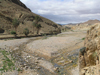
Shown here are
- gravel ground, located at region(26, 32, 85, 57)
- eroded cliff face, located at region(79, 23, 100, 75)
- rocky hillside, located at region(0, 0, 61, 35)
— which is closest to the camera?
eroded cliff face, located at region(79, 23, 100, 75)

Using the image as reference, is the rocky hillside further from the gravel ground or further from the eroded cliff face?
the eroded cliff face

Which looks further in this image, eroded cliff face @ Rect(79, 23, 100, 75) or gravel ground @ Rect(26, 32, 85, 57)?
gravel ground @ Rect(26, 32, 85, 57)

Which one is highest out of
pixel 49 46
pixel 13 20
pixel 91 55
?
pixel 13 20

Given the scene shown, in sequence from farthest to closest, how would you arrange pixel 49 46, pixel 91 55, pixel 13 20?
pixel 13 20
pixel 49 46
pixel 91 55

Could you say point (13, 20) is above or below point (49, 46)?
above

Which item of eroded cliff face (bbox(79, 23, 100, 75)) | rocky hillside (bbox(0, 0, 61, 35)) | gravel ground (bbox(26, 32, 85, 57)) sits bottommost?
gravel ground (bbox(26, 32, 85, 57))

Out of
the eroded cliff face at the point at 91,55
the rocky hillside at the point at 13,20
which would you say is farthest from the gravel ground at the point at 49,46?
the rocky hillside at the point at 13,20

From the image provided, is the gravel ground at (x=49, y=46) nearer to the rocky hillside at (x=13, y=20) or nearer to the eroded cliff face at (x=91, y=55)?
the eroded cliff face at (x=91, y=55)

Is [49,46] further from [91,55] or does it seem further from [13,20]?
[13,20]

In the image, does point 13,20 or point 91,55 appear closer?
point 91,55

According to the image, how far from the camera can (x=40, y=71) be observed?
37.2 feet

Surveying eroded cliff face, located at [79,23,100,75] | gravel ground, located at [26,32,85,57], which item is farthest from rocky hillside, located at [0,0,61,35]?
eroded cliff face, located at [79,23,100,75]

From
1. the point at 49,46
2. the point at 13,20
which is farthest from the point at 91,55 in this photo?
the point at 13,20

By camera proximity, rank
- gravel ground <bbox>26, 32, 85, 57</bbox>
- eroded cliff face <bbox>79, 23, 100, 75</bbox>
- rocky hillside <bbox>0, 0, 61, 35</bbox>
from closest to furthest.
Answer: eroded cliff face <bbox>79, 23, 100, 75</bbox>, gravel ground <bbox>26, 32, 85, 57</bbox>, rocky hillside <bbox>0, 0, 61, 35</bbox>
